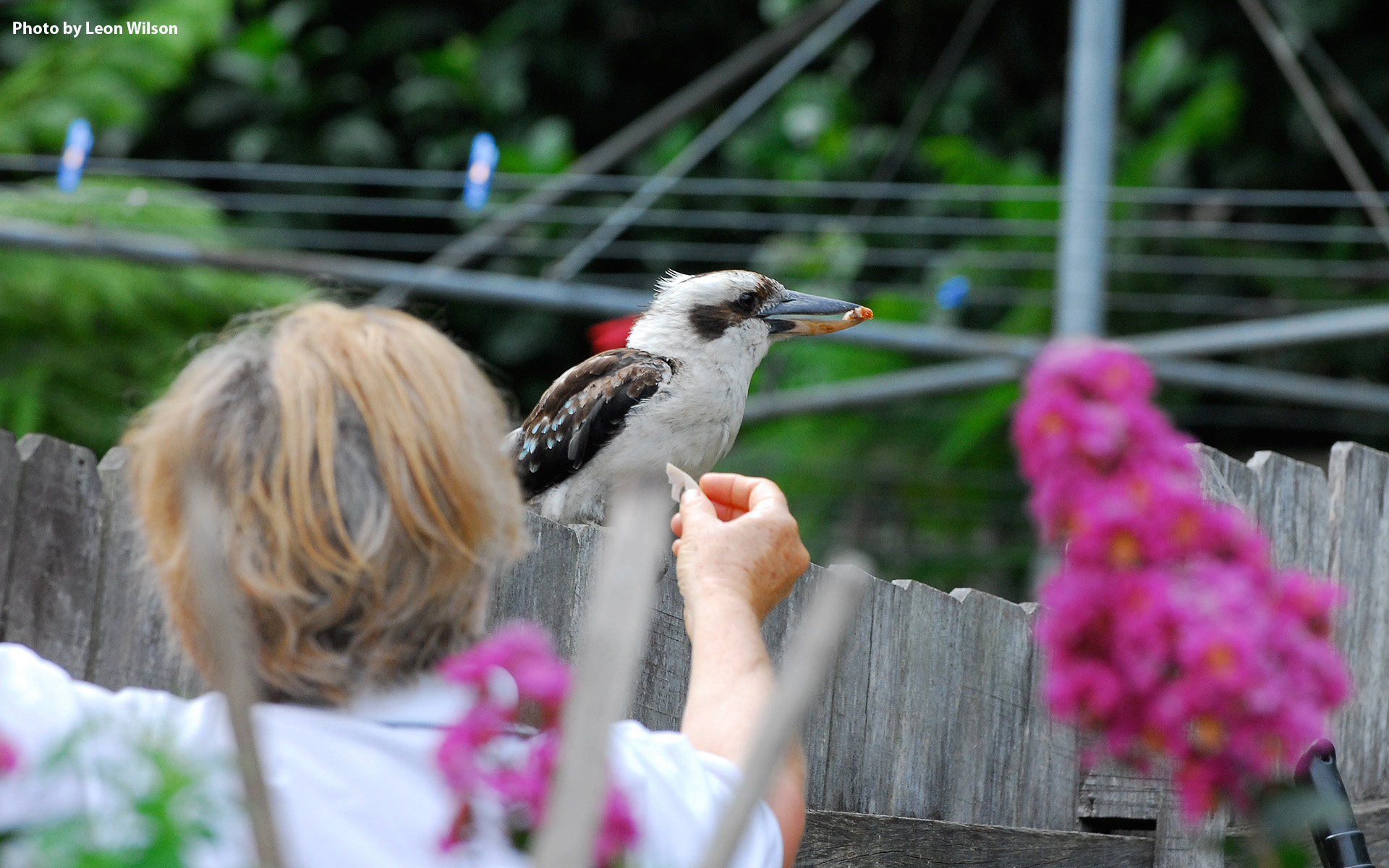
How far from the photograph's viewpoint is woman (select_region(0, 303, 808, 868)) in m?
1.16

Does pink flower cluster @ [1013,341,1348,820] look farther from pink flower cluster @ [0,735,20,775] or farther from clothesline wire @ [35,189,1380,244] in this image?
clothesline wire @ [35,189,1380,244]

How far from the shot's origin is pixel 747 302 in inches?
133

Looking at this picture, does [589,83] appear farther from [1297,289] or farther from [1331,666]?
[1331,666]

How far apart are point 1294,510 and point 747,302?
133cm

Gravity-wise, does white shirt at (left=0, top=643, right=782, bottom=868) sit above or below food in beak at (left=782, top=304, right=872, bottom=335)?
below

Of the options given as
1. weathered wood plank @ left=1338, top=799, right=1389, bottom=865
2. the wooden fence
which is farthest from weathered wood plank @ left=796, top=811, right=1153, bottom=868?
weathered wood plank @ left=1338, top=799, right=1389, bottom=865

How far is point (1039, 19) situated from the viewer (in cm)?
862

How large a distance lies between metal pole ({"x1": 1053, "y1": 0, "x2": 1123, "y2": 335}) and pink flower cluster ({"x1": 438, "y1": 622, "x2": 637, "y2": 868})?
3.33 meters

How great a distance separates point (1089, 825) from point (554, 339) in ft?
20.2

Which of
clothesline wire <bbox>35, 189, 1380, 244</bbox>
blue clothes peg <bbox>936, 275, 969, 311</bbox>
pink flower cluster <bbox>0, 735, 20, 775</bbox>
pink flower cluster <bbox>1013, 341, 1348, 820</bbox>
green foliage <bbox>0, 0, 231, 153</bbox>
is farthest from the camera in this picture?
green foliage <bbox>0, 0, 231, 153</bbox>

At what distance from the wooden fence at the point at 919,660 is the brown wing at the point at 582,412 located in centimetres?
105

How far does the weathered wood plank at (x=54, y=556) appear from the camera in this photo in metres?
1.77

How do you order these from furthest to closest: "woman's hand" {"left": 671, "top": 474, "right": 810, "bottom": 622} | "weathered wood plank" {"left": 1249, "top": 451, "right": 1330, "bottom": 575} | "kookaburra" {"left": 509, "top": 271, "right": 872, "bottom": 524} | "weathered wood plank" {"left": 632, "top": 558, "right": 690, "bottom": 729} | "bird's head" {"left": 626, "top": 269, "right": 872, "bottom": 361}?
"bird's head" {"left": 626, "top": 269, "right": 872, "bottom": 361} < "kookaburra" {"left": 509, "top": 271, "right": 872, "bottom": 524} < "weathered wood plank" {"left": 1249, "top": 451, "right": 1330, "bottom": 575} < "weathered wood plank" {"left": 632, "top": 558, "right": 690, "bottom": 729} < "woman's hand" {"left": 671, "top": 474, "right": 810, "bottom": 622}

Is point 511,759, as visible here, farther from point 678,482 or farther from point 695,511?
point 678,482
